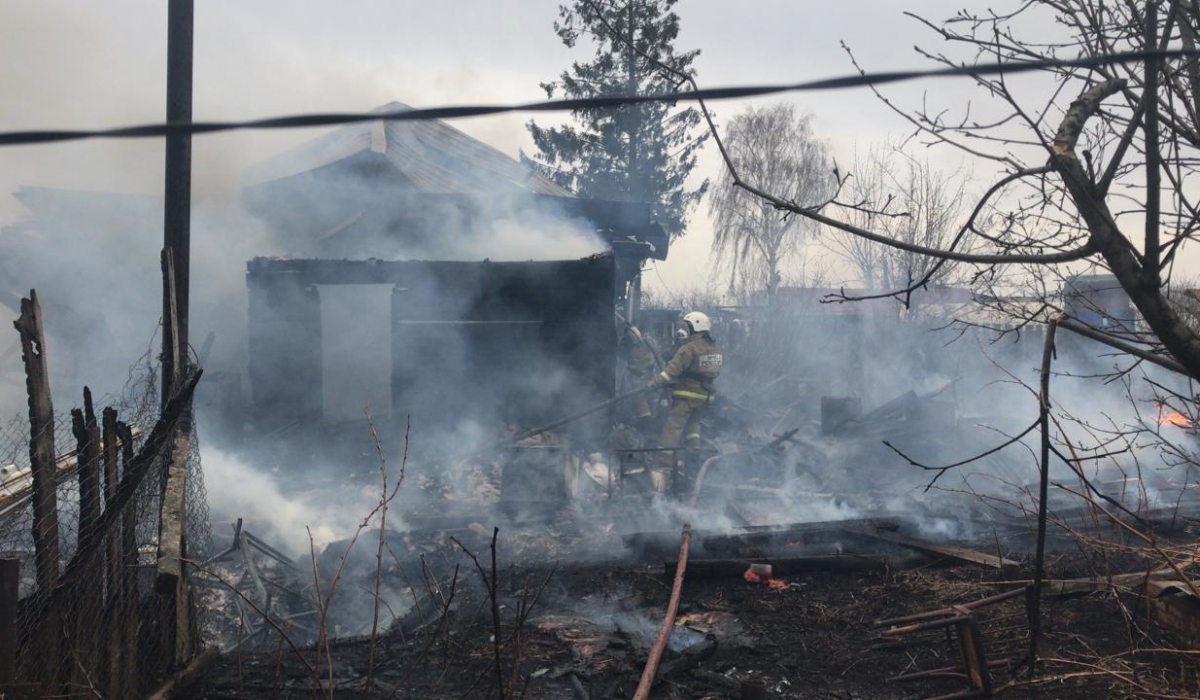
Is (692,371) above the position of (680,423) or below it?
above

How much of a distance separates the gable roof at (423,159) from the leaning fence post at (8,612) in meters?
14.8

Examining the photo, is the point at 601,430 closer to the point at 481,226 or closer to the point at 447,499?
the point at 447,499

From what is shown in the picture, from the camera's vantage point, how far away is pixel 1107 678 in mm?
4656

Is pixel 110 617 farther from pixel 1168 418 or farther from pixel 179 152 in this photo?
pixel 1168 418

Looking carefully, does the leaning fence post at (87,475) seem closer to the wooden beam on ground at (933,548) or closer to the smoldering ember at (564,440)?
the smoldering ember at (564,440)

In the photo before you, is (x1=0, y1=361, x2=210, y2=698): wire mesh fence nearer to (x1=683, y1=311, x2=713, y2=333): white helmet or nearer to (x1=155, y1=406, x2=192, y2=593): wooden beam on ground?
(x1=155, y1=406, x2=192, y2=593): wooden beam on ground

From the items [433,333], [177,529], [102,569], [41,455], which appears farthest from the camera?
[433,333]

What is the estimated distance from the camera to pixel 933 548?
23.7 feet

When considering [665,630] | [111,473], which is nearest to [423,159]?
[665,630]

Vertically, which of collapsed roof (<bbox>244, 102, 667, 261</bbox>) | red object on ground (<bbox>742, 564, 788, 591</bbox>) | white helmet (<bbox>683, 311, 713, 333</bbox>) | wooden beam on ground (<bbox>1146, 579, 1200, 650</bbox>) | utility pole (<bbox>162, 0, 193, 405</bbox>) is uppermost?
collapsed roof (<bbox>244, 102, 667, 261</bbox>)

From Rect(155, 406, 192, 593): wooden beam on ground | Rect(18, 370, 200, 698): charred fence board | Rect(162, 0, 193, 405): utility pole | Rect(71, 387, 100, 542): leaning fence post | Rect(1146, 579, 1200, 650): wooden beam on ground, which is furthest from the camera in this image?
Rect(162, 0, 193, 405): utility pole

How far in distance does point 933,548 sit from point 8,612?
695 centimetres

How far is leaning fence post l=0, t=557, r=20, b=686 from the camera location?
300 centimetres

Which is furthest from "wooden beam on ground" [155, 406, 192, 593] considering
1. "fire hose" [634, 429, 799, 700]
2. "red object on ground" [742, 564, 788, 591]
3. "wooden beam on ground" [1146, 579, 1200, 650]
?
"wooden beam on ground" [1146, 579, 1200, 650]
